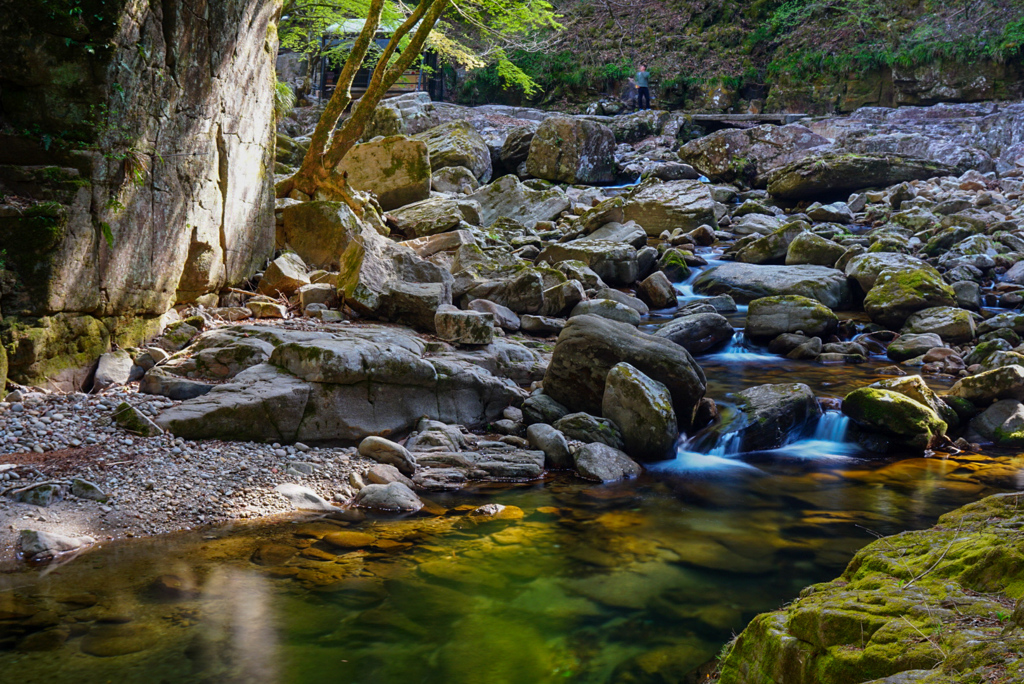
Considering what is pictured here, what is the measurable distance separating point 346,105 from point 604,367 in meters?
6.60

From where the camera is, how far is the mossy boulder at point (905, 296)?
10734 millimetres

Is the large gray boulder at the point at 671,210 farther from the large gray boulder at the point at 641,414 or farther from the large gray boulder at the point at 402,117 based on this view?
the large gray boulder at the point at 641,414

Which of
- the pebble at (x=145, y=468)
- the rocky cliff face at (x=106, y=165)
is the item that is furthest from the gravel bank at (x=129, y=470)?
the rocky cliff face at (x=106, y=165)

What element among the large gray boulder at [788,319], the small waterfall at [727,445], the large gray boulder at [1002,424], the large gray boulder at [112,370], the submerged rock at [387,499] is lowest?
the submerged rock at [387,499]

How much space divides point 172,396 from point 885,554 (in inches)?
205

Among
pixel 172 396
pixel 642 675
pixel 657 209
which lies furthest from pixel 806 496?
pixel 657 209

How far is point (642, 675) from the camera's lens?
323 centimetres

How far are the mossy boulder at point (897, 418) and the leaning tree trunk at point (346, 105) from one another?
8.01m

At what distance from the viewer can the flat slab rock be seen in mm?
5438

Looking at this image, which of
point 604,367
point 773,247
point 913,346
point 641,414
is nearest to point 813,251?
point 773,247

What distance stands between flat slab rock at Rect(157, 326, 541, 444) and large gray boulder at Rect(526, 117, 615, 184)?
48.8ft

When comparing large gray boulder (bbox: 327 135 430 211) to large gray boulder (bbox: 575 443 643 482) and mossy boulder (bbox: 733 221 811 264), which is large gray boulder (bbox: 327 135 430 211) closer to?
mossy boulder (bbox: 733 221 811 264)

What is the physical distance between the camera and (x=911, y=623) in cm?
194

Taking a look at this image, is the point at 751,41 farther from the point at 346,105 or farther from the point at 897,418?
the point at 897,418
